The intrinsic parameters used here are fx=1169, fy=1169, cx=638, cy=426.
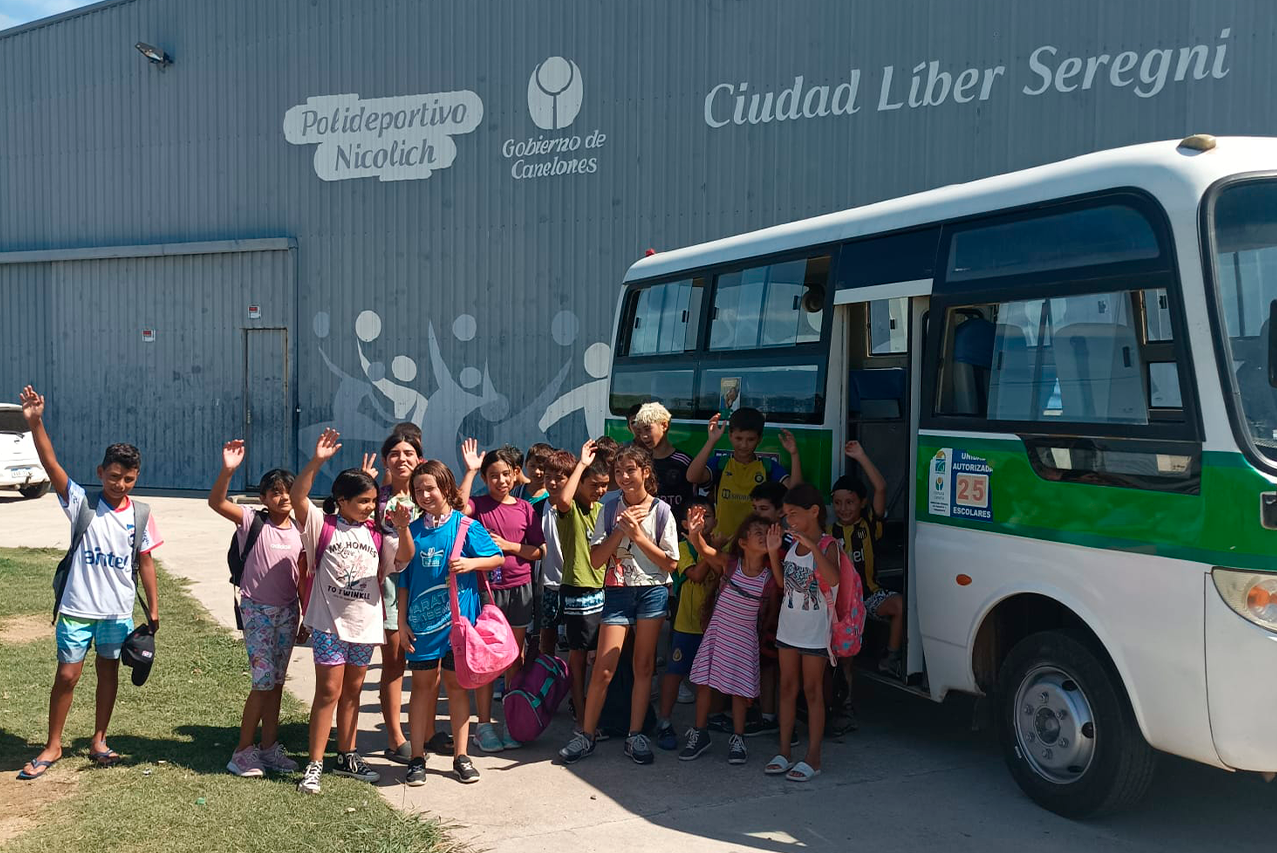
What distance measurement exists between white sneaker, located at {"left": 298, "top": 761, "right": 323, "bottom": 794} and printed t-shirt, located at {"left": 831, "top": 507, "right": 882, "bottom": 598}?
Answer: 125 inches

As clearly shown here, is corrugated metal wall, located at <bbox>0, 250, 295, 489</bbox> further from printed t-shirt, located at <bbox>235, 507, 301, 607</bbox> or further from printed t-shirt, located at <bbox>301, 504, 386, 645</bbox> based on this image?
printed t-shirt, located at <bbox>301, 504, 386, 645</bbox>

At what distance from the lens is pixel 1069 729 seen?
215 inches

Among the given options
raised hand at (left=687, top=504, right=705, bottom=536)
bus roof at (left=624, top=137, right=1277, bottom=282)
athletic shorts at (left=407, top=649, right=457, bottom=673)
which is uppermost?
bus roof at (left=624, top=137, right=1277, bottom=282)

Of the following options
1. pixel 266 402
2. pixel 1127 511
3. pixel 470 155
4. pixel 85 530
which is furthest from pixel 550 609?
pixel 266 402

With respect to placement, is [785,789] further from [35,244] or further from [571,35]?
[35,244]

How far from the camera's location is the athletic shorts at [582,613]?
22.0 ft

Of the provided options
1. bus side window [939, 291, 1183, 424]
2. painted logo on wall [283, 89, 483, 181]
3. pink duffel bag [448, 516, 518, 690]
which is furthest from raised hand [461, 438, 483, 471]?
painted logo on wall [283, 89, 483, 181]

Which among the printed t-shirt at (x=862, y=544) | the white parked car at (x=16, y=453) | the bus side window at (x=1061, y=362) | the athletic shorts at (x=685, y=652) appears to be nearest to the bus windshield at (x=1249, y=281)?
the bus side window at (x=1061, y=362)

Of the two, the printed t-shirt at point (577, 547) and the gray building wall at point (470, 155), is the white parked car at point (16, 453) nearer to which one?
the gray building wall at point (470, 155)

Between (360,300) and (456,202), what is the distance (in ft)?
8.24

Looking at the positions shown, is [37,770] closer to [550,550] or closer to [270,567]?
[270,567]

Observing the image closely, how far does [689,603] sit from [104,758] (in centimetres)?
332

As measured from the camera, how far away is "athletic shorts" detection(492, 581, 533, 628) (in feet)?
21.9

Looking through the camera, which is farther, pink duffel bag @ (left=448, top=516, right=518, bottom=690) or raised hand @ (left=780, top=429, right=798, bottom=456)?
raised hand @ (left=780, top=429, right=798, bottom=456)
